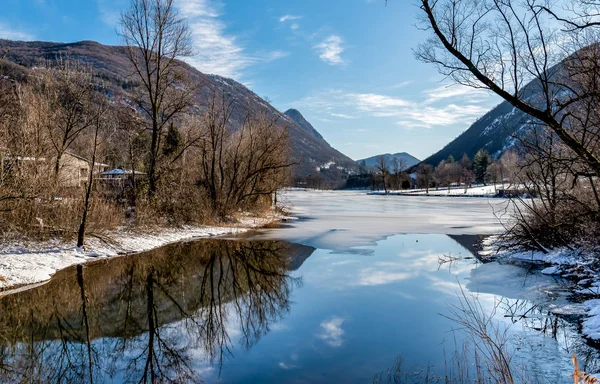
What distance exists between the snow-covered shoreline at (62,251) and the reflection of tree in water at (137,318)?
1.67 feet

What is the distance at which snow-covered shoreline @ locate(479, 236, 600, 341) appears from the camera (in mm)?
7869

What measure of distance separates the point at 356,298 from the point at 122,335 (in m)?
4.94

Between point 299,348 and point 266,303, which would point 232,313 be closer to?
point 266,303

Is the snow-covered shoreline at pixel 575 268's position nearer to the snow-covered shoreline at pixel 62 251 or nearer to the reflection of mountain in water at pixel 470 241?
the reflection of mountain in water at pixel 470 241

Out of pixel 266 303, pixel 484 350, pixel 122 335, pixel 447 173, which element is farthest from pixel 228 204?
pixel 447 173

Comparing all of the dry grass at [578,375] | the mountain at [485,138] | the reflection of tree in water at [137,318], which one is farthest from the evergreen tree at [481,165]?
the dry grass at [578,375]

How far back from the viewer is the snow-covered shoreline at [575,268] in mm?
7869

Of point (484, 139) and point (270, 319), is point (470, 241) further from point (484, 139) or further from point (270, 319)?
point (484, 139)

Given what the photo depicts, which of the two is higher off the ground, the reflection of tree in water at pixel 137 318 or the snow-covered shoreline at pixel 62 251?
the snow-covered shoreline at pixel 62 251

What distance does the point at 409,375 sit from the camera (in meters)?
5.67

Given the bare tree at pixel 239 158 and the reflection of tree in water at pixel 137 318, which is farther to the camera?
the bare tree at pixel 239 158

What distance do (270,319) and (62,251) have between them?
7698mm

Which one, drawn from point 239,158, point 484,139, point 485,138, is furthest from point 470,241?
point 485,138

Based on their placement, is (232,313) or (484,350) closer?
(484,350)
